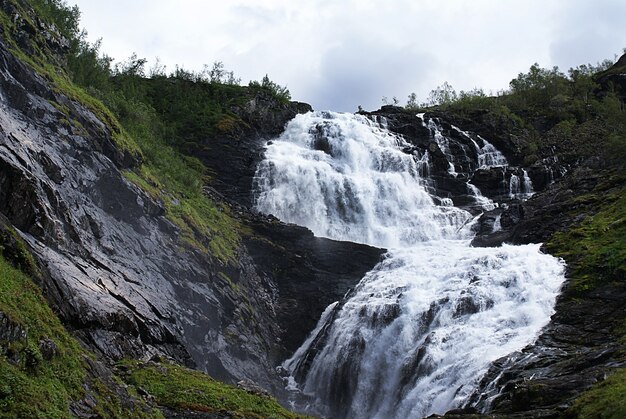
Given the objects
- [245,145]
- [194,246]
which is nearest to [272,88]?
[245,145]

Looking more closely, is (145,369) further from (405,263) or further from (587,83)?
(587,83)

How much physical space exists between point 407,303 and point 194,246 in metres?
13.5

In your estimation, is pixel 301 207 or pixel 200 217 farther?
pixel 301 207

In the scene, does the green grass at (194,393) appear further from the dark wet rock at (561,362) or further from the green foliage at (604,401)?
the green foliage at (604,401)

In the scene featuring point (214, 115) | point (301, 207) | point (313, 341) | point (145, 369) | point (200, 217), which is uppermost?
point (214, 115)

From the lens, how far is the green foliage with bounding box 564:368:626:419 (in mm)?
17266

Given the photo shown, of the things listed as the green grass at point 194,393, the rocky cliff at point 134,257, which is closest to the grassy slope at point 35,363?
the rocky cliff at point 134,257

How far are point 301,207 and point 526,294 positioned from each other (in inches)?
971

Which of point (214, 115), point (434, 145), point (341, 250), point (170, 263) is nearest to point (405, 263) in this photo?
point (341, 250)

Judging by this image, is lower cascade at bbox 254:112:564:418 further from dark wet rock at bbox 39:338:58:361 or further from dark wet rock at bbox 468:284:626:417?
dark wet rock at bbox 39:338:58:361

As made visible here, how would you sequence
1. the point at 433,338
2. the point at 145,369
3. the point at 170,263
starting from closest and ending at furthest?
the point at 145,369
the point at 433,338
the point at 170,263

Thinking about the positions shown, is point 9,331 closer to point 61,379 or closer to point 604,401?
point 61,379

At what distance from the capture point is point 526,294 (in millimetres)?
33281

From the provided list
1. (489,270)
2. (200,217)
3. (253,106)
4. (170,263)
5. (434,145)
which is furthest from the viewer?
(253,106)
